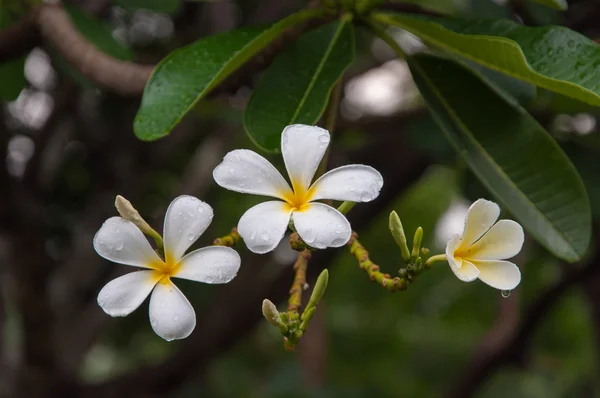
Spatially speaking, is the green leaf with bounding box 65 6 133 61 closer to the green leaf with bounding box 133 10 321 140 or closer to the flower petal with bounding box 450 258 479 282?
the green leaf with bounding box 133 10 321 140

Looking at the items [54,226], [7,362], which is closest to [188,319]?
[54,226]

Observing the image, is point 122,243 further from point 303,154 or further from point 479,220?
point 479,220

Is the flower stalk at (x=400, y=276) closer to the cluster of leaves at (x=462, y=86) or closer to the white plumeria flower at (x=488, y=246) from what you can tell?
the white plumeria flower at (x=488, y=246)

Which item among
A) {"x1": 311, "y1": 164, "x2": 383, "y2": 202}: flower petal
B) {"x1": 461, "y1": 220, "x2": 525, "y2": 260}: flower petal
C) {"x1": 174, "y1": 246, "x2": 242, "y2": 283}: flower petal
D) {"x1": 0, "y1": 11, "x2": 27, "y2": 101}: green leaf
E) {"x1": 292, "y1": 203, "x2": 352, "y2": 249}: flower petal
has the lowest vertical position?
{"x1": 0, "y1": 11, "x2": 27, "y2": 101}: green leaf

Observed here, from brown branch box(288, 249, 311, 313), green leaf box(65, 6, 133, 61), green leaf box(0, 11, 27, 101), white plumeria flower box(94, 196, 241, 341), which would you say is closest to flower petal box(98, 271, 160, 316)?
white plumeria flower box(94, 196, 241, 341)

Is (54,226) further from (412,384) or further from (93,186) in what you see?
(412,384)

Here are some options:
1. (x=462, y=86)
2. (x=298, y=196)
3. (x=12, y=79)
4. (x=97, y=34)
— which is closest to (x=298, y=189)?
(x=298, y=196)
